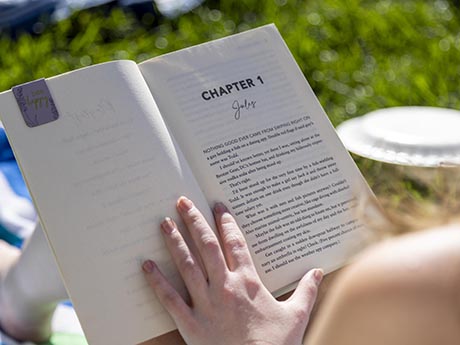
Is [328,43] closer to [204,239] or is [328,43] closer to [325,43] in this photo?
[325,43]

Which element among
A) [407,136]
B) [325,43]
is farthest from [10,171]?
[325,43]

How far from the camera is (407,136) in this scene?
2156mm

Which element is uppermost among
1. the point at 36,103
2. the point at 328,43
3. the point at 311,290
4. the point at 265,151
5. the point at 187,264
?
the point at 328,43

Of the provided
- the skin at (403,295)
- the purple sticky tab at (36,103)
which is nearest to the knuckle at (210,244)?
the purple sticky tab at (36,103)

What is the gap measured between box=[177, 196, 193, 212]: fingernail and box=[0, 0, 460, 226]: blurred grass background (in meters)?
1.33

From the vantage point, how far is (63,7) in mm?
3020

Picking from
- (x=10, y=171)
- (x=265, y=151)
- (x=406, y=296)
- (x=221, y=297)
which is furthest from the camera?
(x=10, y=171)

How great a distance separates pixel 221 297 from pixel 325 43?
1.94 metres

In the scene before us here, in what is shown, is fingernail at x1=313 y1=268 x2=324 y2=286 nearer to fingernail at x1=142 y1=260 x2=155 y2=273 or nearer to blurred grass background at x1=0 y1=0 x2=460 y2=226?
fingernail at x1=142 y1=260 x2=155 y2=273

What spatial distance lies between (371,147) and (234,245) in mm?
937

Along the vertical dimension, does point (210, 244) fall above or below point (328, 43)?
below

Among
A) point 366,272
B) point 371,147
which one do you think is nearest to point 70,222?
→ point 366,272

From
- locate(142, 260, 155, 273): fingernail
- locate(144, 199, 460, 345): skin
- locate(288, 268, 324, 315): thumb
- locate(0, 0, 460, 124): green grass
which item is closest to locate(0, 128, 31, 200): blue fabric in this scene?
locate(0, 0, 460, 124): green grass

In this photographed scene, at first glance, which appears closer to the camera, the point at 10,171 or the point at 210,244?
the point at 210,244
